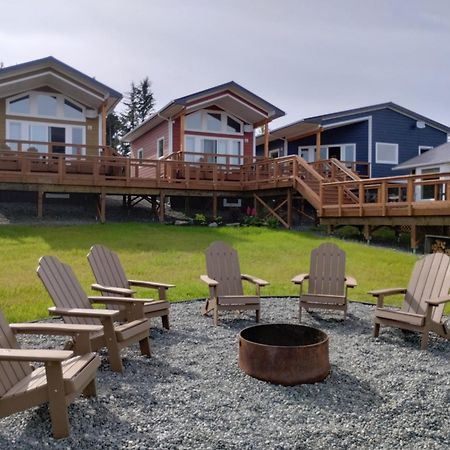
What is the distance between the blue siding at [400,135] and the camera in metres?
25.2

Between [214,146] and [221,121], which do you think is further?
[221,121]

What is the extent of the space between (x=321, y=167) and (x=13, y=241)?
12.6 metres

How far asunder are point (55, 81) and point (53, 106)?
40.1 inches

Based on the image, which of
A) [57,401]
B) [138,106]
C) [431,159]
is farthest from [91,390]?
[138,106]

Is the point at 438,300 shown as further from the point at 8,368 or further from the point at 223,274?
the point at 8,368

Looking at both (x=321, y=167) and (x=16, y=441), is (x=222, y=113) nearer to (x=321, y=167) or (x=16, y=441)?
(x=321, y=167)

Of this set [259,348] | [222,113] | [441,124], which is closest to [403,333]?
[259,348]

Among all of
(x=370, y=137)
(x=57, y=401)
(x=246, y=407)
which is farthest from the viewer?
(x=370, y=137)

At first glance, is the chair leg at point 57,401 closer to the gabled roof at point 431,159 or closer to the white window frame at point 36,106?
the white window frame at point 36,106

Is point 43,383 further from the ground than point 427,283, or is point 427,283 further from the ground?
point 427,283

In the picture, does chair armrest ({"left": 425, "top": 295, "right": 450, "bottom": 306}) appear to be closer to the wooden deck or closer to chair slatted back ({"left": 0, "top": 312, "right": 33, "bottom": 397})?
chair slatted back ({"left": 0, "top": 312, "right": 33, "bottom": 397})

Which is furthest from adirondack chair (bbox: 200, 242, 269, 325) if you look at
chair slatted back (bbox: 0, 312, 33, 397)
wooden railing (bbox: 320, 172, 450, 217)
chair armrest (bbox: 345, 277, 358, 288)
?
wooden railing (bbox: 320, 172, 450, 217)

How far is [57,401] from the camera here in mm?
3193

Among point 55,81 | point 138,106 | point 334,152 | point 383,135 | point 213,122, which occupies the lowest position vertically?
point 334,152
